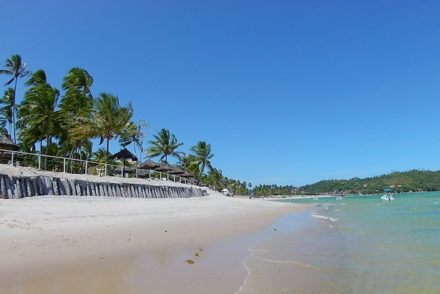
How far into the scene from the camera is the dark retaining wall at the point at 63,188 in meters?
12.4

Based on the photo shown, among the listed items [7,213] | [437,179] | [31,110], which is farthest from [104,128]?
[437,179]

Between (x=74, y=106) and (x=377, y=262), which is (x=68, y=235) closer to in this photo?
(x=377, y=262)

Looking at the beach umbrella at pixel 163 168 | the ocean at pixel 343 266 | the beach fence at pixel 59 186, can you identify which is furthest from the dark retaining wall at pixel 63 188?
the beach umbrella at pixel 163 168

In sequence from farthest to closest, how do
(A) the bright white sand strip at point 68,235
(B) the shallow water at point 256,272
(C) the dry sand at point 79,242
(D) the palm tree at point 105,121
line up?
1. (D) the palm tree at point 105,121
2. (A) the bright white sand strip at point 68,235
3. (C) the dry sand at point 79,242
4. (B) the shallow water at point 256,272

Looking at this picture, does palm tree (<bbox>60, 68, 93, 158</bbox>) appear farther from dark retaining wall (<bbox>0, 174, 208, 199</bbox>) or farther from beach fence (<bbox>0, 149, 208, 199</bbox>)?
dark retaining wall (<bbox>0, 174, 208, 199</bbox>)

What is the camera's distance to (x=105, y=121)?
2847cm

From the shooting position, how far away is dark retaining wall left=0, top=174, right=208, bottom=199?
1238cm

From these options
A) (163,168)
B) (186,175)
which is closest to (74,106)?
(163,168)

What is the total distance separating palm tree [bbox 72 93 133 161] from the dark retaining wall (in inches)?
273

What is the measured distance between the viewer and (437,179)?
166m

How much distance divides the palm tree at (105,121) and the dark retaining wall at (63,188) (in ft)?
22.8

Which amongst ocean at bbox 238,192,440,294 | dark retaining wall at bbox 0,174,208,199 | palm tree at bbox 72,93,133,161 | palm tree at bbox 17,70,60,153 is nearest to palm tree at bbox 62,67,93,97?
palm tree at bbox 17,70,60,153

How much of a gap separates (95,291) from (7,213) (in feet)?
21.5

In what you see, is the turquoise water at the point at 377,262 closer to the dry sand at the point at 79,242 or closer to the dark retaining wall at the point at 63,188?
the dry sand at the point at 79,242
